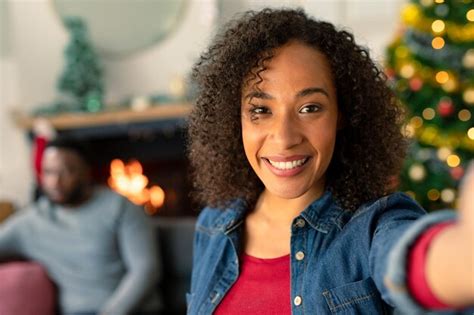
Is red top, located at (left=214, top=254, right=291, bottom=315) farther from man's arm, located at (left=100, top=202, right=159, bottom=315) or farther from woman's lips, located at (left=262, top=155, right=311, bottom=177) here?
man's arm, located at (left=100, top=202, right=159, bottom=315)

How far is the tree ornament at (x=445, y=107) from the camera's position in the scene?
105 inches

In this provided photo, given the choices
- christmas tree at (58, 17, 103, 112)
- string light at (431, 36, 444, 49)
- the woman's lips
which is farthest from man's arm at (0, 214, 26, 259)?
string light at (431, 36, 444, 49)

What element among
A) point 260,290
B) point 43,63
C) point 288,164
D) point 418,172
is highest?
point 43,63

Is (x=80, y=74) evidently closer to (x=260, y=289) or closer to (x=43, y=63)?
(x=43, y=63)

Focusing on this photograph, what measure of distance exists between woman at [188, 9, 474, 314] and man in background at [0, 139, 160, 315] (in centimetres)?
108

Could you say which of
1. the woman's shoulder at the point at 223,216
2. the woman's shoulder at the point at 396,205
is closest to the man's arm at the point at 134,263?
the woman's shoulder at the point at 223,216

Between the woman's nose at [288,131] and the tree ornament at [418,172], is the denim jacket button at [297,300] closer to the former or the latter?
the woman's nose at [288,131]

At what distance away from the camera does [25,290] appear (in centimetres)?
233

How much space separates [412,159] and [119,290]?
4.17 feet

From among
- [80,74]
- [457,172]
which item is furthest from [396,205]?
[80,74]

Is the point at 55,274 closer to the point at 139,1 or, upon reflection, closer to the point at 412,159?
the point at 412,159

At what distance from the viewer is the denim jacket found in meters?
0.99

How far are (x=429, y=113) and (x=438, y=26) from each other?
0.34 meters

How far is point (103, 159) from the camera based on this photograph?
4.06 m
